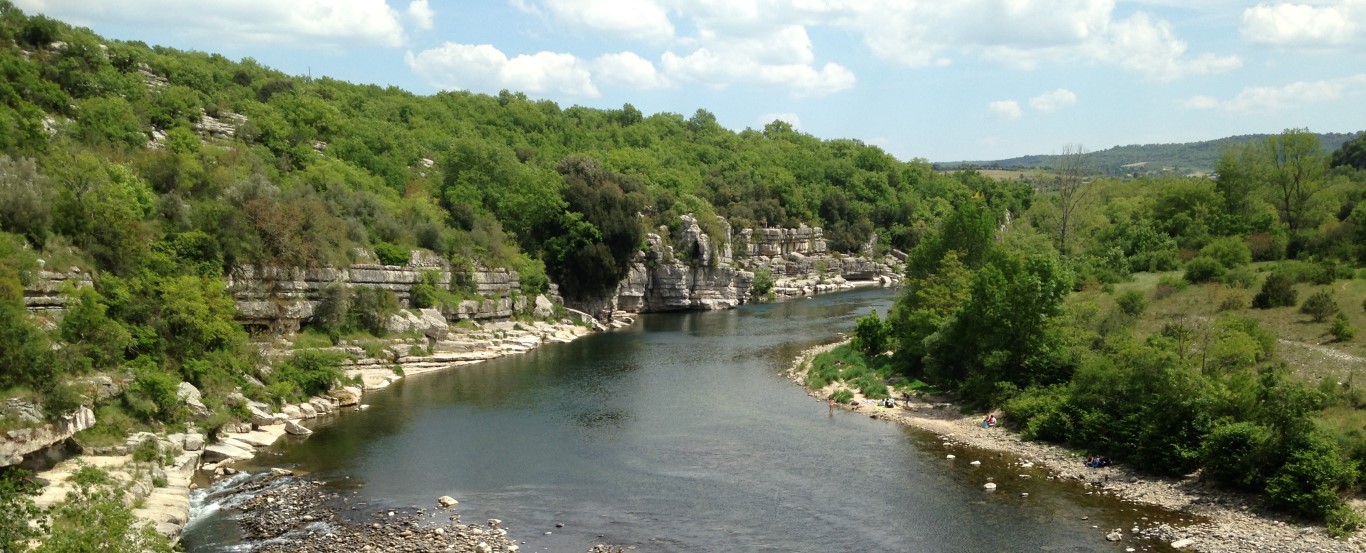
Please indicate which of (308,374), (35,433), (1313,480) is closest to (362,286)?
(308,374)

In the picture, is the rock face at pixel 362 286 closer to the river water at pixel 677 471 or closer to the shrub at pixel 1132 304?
the river water at pixel 677 471

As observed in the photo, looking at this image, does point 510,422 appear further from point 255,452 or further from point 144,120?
point 144,120

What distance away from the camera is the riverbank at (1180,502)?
2325cm

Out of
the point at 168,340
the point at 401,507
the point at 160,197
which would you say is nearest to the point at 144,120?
the point at 160,197

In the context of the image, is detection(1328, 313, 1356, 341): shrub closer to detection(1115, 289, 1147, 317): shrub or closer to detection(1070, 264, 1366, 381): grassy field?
detection(1070, 264, 1366, 381): grassy field

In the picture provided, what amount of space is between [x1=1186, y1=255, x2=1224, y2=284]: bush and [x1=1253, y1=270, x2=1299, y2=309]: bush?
22.4ft

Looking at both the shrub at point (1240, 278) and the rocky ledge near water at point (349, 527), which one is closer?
the rocky ledge near water at point (349, 527)

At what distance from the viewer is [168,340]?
121 ft

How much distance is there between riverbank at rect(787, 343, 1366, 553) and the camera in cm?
2325

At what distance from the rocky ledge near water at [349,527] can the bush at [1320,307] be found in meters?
31.9

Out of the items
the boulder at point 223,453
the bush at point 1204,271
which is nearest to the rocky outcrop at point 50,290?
the boulder at point 223,453

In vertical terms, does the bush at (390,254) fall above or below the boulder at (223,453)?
above

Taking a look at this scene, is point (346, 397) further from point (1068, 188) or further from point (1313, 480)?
point (1068, 188)

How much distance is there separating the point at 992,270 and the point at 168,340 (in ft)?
110
